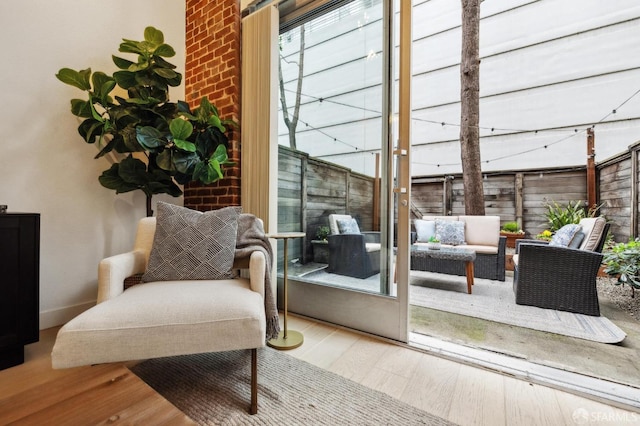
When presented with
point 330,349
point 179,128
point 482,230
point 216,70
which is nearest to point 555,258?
point 482,230

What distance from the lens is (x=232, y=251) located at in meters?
1.59

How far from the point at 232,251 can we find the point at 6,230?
3.83 feet

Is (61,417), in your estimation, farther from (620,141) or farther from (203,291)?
(620,141)

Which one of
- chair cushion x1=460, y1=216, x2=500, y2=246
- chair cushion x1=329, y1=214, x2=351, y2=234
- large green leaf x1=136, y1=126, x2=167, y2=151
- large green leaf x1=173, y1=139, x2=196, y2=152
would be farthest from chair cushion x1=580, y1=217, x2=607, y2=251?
large green leaf x1=136, y1=126, x2=167, y2=151

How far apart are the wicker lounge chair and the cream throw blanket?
2339 millimetres

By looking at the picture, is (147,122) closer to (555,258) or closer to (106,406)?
(106,406)

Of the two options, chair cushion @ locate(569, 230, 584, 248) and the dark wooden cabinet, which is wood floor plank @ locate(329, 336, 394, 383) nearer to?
the dark wooden cabinet

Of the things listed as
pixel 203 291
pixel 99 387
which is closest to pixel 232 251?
pixel 203 291

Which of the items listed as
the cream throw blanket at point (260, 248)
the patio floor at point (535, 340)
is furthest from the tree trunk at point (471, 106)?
the cream throw blanket at point (260, 248)

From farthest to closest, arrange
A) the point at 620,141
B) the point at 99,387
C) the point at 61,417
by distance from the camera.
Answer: the point at 620,141, the point at 99,387, the point at 61,417

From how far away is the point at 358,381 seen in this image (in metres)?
1.36

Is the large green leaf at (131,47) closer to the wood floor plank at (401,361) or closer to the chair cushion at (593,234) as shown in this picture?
the wood floor plank at (401,361)

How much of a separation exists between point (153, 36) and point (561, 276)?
374 cm

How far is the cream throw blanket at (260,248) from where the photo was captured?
1458 mm
